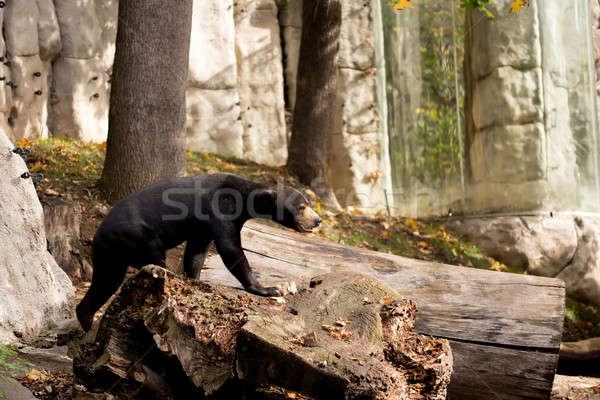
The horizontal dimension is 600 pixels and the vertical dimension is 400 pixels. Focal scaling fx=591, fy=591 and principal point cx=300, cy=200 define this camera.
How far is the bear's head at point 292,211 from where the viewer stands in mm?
4723

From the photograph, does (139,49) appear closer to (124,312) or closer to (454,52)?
(124,312)

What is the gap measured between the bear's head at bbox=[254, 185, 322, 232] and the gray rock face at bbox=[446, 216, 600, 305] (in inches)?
236

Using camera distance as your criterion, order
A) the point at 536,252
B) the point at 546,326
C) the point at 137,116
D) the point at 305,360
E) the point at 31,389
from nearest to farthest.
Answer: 1. the point at 305,360
2. the point at 31,389
3. the point at 546,326
4. the point at 137,116
5. the point at 536,252

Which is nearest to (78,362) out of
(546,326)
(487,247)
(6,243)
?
(6,243)

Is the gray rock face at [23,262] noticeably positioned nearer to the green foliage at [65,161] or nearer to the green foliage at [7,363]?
the green foliage at [7,363]

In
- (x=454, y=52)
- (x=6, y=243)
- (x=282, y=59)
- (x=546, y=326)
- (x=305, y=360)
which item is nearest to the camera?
(x=305, y=360)

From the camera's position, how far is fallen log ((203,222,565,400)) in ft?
13.2

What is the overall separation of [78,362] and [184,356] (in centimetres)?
68

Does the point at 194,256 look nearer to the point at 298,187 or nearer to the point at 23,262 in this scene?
the point at 23,262

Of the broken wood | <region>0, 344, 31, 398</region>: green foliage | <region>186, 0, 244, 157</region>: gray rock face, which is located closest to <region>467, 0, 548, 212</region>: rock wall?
the broken wood

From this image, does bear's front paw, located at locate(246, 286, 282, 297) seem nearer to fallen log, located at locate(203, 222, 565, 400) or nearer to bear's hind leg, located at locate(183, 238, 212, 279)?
fallen log, located at locate(203, 222, 565, 400)

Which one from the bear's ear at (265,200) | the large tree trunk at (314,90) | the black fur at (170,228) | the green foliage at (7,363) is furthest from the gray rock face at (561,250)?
the green foliage at (7,363)

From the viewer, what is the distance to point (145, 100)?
643cm

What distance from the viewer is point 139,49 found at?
6.45 m
